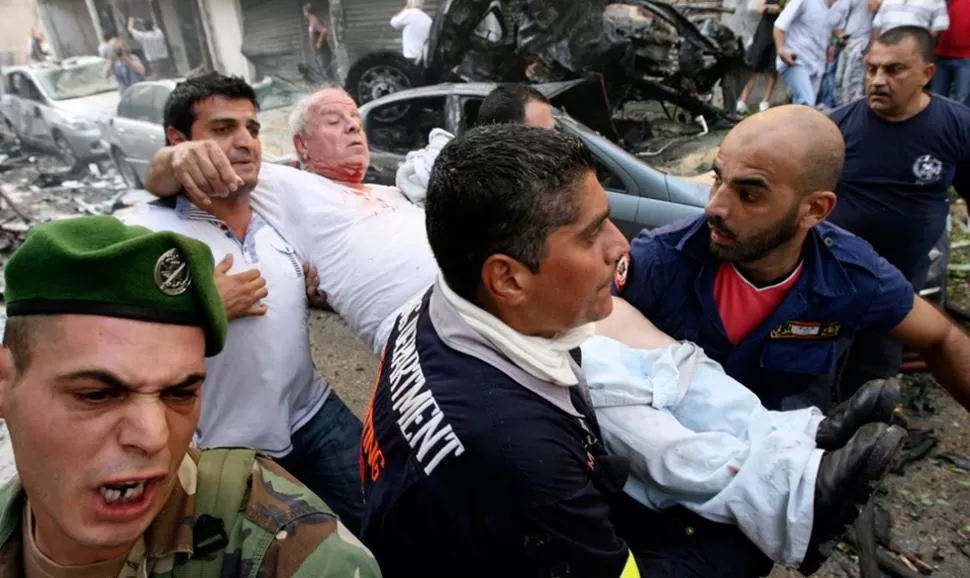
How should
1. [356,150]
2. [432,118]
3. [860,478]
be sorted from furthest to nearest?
1. [432,118]
2. [356,150]
3. [860,478]

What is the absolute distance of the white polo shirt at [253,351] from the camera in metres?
1.89

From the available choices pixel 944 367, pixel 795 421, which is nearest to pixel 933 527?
pixel 944 367

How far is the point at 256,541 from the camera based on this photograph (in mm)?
1084

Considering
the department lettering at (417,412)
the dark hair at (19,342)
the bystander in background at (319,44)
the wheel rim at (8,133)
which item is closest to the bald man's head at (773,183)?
the department lettering at (417,412)

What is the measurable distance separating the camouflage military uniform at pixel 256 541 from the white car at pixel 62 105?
7.21 m

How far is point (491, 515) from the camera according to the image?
1.11 metres

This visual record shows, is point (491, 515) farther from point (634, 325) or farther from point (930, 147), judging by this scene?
point (930, 147)

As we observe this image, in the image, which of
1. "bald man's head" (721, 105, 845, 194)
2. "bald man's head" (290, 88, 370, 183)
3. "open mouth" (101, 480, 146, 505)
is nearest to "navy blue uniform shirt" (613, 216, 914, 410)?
"bald man's head" (721, 105, 845, 194)

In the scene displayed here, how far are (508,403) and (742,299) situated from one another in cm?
121

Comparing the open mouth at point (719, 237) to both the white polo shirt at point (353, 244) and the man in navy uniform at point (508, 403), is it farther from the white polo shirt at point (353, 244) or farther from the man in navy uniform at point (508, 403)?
the white polo shirt at point (353, 244)

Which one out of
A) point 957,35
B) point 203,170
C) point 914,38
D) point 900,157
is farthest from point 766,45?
point 203,170

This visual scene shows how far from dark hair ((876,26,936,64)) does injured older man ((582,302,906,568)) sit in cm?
272

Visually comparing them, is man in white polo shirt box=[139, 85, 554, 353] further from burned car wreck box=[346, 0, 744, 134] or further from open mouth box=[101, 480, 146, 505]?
burned car wreck box=[346, 0, 744, 134]

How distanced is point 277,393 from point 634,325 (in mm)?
1185
